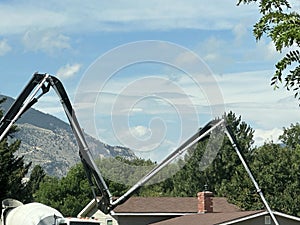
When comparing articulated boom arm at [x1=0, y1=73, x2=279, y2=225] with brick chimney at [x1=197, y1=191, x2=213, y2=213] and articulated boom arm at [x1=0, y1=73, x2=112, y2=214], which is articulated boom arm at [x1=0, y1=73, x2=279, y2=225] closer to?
articulated boom arm at [x1=0, y1=73, x2=112, y2=214]

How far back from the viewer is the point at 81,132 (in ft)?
95.1

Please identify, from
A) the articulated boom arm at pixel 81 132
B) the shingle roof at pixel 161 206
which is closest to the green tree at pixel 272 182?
the shingle roof at pixel 161 206

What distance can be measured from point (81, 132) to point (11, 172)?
1123 inches

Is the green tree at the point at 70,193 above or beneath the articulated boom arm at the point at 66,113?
above

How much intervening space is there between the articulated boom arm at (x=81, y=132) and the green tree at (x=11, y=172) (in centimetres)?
1747

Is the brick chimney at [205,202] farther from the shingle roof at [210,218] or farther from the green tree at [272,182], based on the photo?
the green tree at [272,182]

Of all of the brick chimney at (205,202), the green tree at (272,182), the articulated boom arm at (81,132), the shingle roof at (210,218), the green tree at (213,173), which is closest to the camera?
the articulated boom arm at (81,132)

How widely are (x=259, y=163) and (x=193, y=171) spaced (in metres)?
12.4

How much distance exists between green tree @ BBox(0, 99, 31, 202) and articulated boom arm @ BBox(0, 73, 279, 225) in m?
17.5

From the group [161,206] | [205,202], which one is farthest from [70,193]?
[205,202]

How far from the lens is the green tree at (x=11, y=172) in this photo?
49844mm

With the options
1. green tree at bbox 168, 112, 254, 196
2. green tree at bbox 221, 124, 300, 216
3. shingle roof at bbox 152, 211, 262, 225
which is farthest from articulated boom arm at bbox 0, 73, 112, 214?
green tree at bbox 168, 112, 254, 196

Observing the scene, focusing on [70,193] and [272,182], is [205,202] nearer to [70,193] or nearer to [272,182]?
[272,182]

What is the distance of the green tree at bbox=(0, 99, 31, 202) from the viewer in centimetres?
4984
